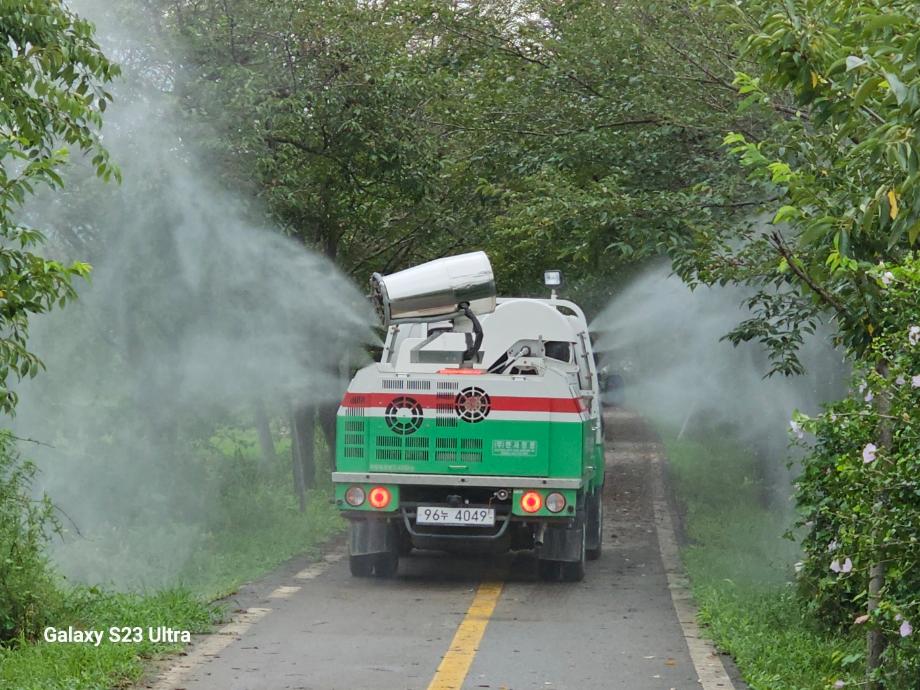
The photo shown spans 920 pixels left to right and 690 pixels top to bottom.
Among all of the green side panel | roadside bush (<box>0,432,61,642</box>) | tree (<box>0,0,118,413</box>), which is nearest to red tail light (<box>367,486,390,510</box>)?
the green side panel

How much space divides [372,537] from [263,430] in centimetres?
829

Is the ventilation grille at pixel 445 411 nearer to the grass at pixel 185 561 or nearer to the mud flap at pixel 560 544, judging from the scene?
the mud flap at pixel 560 544

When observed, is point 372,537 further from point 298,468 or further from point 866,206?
point 866,206

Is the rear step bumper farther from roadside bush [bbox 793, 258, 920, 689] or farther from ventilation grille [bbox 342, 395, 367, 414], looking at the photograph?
roadside bush [bbox 793, 258, 920, 689]

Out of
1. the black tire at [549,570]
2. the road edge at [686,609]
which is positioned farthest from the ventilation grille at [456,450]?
the road edge at [686,609]

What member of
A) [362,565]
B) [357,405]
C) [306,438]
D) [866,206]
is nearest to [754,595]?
[362,565]

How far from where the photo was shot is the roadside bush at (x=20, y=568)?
332 inches

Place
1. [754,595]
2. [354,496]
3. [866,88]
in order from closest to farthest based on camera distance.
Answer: [866,88] < [754,595] < [354,496]

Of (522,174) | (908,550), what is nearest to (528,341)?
(522,174)

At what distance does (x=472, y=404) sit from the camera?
11.2m

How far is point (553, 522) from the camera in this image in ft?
36.8

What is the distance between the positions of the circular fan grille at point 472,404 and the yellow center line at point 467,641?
149cm

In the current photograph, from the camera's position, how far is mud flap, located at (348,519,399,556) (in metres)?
11.6

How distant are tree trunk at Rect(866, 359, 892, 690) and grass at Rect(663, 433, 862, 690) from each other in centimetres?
16
